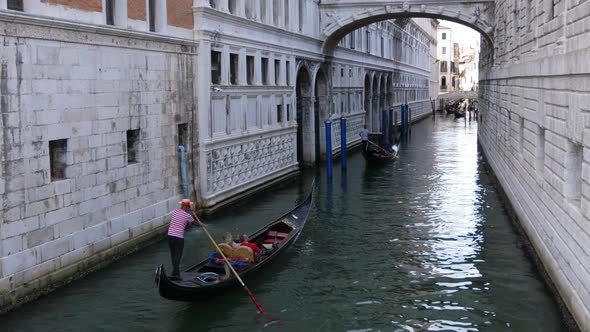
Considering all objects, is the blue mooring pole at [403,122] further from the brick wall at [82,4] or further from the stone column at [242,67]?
the brick wall at [82,4]

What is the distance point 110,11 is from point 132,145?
2.02m

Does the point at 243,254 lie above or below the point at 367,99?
below

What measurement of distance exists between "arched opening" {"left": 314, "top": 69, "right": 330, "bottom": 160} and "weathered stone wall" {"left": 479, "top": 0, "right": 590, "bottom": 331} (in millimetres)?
9041

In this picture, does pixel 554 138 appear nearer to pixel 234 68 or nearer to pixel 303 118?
pixel 234 68

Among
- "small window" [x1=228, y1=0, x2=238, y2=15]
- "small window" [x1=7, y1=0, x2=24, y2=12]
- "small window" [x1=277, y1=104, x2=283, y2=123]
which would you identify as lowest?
"small window" [x1=277, y1=104, x2=283, y2=123]

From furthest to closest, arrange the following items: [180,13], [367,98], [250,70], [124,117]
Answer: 1. [367,98]
2. [250,70]
3. [180,13]
4. [124,117]

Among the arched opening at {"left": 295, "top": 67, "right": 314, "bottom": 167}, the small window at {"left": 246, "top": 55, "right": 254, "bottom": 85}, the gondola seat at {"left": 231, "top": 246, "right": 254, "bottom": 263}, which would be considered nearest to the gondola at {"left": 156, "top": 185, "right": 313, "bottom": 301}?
the gondola seat at {"left": 231, "top": 246, "right": 254, "bottom": 263}

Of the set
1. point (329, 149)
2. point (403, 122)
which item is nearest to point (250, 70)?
point (329, 149)

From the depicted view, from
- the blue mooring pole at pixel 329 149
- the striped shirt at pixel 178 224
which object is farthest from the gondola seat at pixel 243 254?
the blue mooring pole at pixel 329 149

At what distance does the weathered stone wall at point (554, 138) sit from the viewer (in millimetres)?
6871

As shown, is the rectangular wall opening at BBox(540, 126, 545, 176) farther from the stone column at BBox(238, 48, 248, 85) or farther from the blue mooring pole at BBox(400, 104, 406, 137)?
the blue mooring pole at BBox(400, 104, 406, 137)

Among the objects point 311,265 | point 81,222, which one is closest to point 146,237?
point 81,222

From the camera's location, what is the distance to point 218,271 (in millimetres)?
8805

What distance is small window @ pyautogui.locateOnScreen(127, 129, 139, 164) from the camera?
34.9 ft
